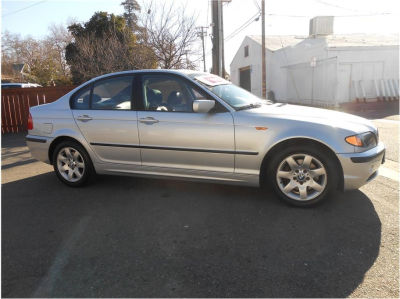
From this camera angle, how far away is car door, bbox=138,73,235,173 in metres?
3.82

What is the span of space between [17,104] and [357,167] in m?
11.0

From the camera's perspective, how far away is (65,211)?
3.86 meters

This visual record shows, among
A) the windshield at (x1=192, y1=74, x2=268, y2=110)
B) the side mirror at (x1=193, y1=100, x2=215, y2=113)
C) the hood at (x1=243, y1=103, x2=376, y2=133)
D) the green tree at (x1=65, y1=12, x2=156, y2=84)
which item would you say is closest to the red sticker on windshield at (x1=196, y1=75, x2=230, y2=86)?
the windshield at (x1=192, y1=74, x2=268, y2=110)

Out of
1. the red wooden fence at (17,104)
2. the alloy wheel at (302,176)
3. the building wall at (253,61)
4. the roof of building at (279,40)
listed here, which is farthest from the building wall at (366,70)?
the alloy wheel at (302,176)

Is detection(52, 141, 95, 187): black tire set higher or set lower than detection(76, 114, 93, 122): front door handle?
lower

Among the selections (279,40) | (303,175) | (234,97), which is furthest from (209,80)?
(279,40)

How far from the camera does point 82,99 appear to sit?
4.64 meters

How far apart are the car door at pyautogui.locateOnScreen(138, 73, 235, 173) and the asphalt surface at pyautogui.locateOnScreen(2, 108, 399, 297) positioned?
50cm

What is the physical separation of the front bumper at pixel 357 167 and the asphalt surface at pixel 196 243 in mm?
342

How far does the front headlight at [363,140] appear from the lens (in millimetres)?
3447

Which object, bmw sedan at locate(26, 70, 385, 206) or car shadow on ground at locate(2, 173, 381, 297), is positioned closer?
car shadow on ground at locate(2, 173, 381, 297)

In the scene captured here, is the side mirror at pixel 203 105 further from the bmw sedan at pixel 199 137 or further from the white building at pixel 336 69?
the white building at pixel 336 69

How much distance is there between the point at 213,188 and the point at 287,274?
6.93 ft

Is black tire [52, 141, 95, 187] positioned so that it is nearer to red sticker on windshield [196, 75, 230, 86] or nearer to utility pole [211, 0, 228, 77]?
red sticker on windshield [196, 75, 230, 86]
